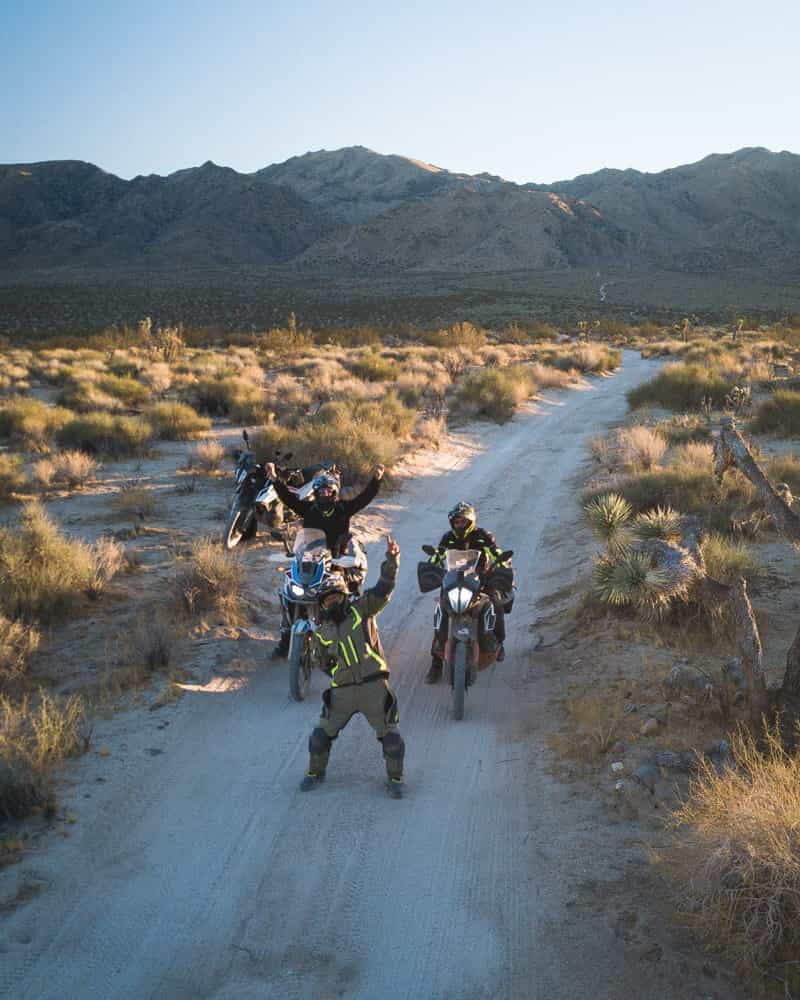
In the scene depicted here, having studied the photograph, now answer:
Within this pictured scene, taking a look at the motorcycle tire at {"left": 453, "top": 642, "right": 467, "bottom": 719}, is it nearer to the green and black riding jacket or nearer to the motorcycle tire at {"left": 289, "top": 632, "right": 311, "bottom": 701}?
the green and black riding jacket

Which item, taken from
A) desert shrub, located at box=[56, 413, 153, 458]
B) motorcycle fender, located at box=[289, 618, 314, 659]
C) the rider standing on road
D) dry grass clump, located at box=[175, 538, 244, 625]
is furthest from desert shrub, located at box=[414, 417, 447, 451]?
the rider standing on road

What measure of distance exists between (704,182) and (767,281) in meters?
77.8

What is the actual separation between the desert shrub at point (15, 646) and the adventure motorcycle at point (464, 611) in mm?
3587

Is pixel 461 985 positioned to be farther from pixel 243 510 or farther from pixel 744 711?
pixel 243 510

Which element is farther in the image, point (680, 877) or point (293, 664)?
point (293, 664)

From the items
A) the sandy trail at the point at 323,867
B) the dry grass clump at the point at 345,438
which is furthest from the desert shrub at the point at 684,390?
the sandy trail at the point at 323,867

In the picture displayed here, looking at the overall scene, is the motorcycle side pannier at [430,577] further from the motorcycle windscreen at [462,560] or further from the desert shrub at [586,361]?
the desert shrub at [586,361]

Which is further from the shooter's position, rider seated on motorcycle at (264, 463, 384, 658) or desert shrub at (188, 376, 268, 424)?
desert shrub at (188, 376, 268, 424)

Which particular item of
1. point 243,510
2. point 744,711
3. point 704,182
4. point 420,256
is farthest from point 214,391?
point 704,182

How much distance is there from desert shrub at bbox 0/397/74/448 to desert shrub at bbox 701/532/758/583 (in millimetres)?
13095

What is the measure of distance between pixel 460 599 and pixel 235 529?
15.7ft

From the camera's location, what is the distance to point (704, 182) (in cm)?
15912

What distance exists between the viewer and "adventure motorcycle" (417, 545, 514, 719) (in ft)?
20.9

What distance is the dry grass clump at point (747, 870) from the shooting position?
3518 millimetres
